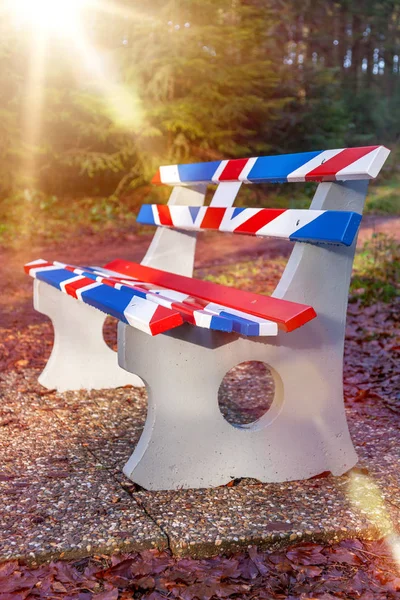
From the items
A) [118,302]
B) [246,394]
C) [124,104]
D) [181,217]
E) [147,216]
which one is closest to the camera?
[118,302]

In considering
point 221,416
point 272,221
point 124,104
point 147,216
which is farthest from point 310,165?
point 124,104

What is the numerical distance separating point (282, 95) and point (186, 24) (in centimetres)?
369

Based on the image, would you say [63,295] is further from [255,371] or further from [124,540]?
[124,540]

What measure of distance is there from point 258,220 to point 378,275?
4.81 metres

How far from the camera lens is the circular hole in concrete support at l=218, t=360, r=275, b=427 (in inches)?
148

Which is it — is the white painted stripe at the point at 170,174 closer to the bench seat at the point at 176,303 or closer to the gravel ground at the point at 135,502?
the bench seat at the point at 176,303

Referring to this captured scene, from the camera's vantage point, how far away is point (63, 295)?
161 inches

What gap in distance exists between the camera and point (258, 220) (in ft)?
10.2

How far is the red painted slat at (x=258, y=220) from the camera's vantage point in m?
3.01

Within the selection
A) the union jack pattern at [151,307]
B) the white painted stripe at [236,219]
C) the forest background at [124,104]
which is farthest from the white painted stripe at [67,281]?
the forest background at [124,104]

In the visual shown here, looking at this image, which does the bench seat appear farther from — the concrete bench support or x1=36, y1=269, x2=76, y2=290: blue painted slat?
the concrete bench support

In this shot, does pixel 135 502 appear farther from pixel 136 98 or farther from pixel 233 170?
pixel 136 98

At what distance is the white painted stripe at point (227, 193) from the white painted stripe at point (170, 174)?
544 mm

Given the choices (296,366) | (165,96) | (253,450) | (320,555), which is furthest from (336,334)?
(165,96)
